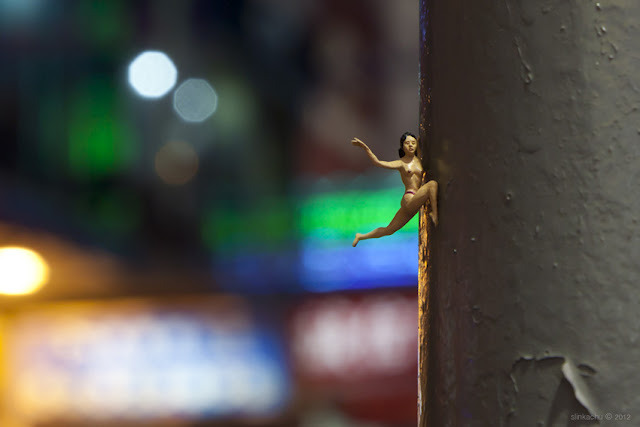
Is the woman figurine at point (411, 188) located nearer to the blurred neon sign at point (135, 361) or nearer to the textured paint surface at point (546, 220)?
the textured paint surface at point (546, 220)

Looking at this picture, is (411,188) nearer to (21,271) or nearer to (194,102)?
(21,271)

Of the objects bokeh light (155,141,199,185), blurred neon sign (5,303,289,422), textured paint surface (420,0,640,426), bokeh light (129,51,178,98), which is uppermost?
bokeh light (129,51,178,98)

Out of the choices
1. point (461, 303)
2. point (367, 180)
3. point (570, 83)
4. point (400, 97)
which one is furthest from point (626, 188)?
point (400, 97)

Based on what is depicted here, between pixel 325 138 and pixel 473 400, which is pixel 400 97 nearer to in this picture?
pixel 325 138

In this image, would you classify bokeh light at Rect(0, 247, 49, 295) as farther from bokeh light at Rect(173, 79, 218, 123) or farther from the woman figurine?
the woman figurine

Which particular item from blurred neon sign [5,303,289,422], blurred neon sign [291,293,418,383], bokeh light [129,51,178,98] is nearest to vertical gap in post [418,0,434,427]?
blurred neon sign [291,293,418,383]

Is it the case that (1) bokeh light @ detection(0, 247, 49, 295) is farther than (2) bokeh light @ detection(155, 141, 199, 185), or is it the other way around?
(2) bokeh light @ detection(155, 141, 199, 185)
